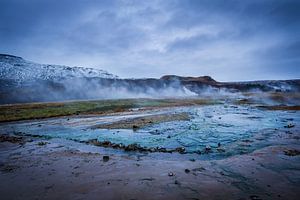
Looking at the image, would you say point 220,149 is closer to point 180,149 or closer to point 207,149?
point 207,149

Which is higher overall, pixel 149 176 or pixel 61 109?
pixel 149 176

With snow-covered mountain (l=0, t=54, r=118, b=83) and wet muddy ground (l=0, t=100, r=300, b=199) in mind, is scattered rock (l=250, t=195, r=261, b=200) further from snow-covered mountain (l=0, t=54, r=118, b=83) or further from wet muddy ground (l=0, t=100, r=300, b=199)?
snow-covered mountain (l=0, t=54, r=118, b=83)

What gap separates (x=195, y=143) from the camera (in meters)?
11.9

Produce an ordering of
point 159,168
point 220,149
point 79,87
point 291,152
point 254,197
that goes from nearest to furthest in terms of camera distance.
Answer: point 254,197
point 159,168
point 291,152
point 220,149
point 79,87

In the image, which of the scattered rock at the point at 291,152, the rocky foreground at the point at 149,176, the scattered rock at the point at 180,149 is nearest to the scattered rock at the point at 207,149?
the scattered rock at the point at 180,149

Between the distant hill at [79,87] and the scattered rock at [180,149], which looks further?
the distant hill at [79,87]

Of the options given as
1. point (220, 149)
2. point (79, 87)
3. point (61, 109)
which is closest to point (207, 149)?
point (220, 149)

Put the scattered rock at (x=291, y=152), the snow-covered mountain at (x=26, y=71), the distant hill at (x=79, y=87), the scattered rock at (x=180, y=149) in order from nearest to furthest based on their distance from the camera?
the scattered rock at (x=291, y=152), the scattered rock at (x=180, y=149), the distant hill at (x=79, y=87), the snow-covered mountain at (x=26, y=71)

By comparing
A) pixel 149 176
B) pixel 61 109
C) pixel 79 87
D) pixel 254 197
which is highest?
pixel 79 87

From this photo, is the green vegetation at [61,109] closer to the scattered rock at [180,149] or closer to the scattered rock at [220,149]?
the scattered rock at [180,149]

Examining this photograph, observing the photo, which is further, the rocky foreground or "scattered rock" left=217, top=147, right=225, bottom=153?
"scattered rock" left=217, top=147, right=225, bottom=153

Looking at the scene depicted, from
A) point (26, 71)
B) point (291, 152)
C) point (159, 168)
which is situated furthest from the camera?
point (26, 71)

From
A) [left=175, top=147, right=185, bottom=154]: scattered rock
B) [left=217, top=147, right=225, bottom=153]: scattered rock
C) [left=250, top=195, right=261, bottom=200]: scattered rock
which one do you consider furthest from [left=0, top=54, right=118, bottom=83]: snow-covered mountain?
[left=250, top=195, right=261, bottom=200]: scattered rock

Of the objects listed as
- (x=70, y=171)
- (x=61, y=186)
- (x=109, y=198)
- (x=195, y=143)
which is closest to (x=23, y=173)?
(x=70, y=171)
